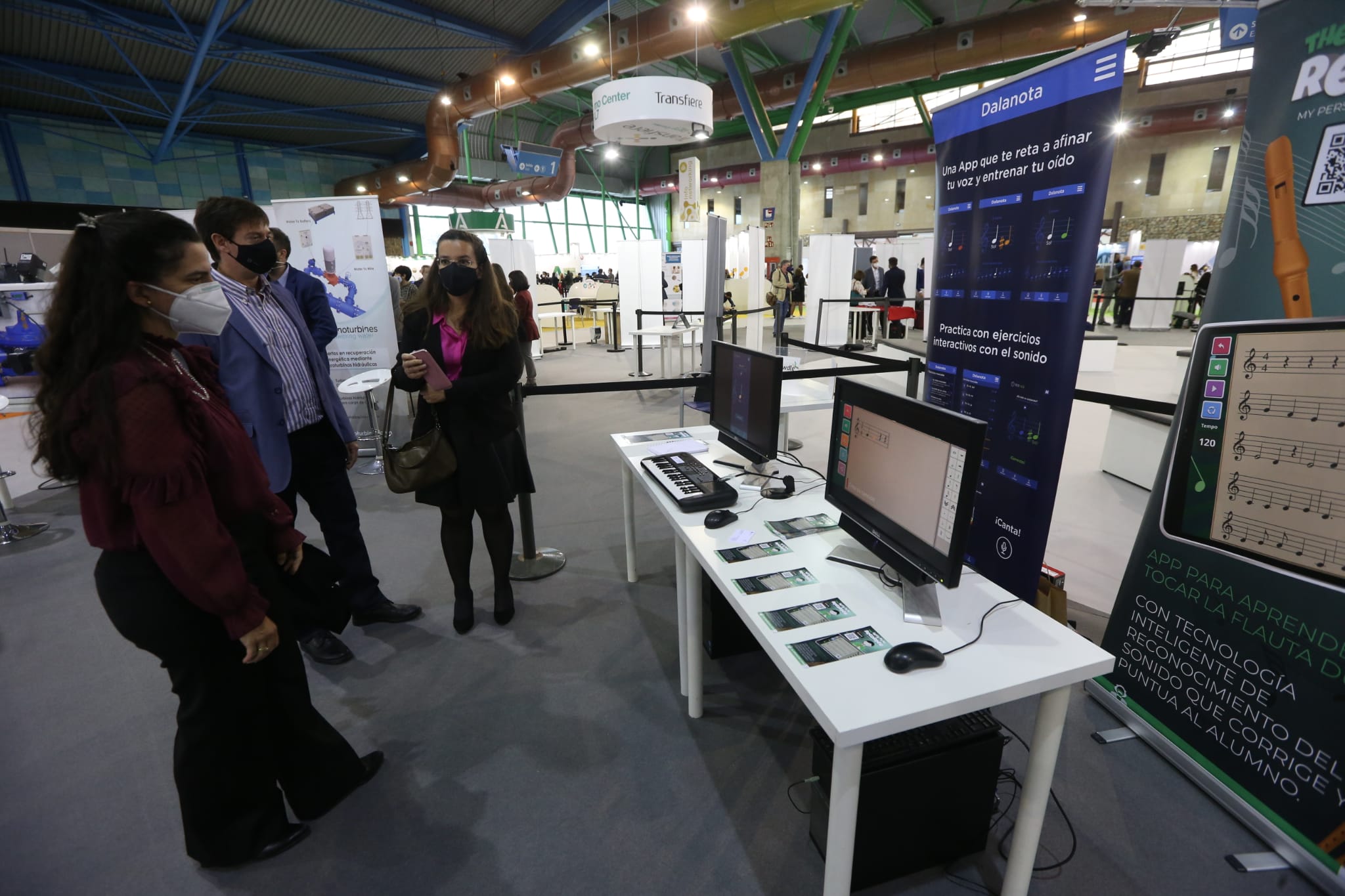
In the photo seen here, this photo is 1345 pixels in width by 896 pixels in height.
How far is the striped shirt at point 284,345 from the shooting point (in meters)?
2.09

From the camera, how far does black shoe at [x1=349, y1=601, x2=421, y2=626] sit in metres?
2.69

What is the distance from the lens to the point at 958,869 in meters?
1.56

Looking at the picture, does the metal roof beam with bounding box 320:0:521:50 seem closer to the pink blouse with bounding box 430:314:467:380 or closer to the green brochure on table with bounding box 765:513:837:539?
the pink blouse with bounding box 430:314:467:380

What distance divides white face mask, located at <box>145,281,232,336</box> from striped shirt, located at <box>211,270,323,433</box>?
0.82 m

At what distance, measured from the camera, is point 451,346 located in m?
2.30

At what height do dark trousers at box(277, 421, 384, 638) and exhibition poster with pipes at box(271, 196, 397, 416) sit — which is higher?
exhibition poster with pipes at box(271, 196, 397, 416)

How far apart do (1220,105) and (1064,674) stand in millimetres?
16168

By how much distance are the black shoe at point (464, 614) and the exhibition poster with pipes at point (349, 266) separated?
294 cm

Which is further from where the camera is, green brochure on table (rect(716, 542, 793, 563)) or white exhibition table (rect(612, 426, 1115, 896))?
green brochure on table (rect(716, 542, 793, 563))

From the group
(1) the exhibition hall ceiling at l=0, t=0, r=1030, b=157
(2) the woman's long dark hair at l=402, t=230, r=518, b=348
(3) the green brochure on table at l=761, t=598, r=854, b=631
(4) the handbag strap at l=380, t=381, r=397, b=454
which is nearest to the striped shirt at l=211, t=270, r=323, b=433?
(4) the handbag strap at l=380, t=381, r=397, b=454

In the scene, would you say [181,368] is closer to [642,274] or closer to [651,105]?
[651,105]

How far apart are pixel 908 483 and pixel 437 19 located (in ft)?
33.4

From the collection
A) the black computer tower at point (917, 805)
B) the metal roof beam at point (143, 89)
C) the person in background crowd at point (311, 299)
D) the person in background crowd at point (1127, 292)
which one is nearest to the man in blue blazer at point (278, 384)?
the person in background crowd at point (311, 299)

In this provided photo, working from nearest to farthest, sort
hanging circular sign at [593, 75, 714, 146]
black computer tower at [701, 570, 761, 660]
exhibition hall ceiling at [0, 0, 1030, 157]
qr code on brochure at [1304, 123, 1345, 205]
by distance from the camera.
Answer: qr code on brochure at [1304, 123, 1345, 205]
black computer tower at [701, 570, 761, 660]
hanging circular sign at [593, 75, 714, 146]
exhibition hall ceiling at [0, 0, 1030, 157]
